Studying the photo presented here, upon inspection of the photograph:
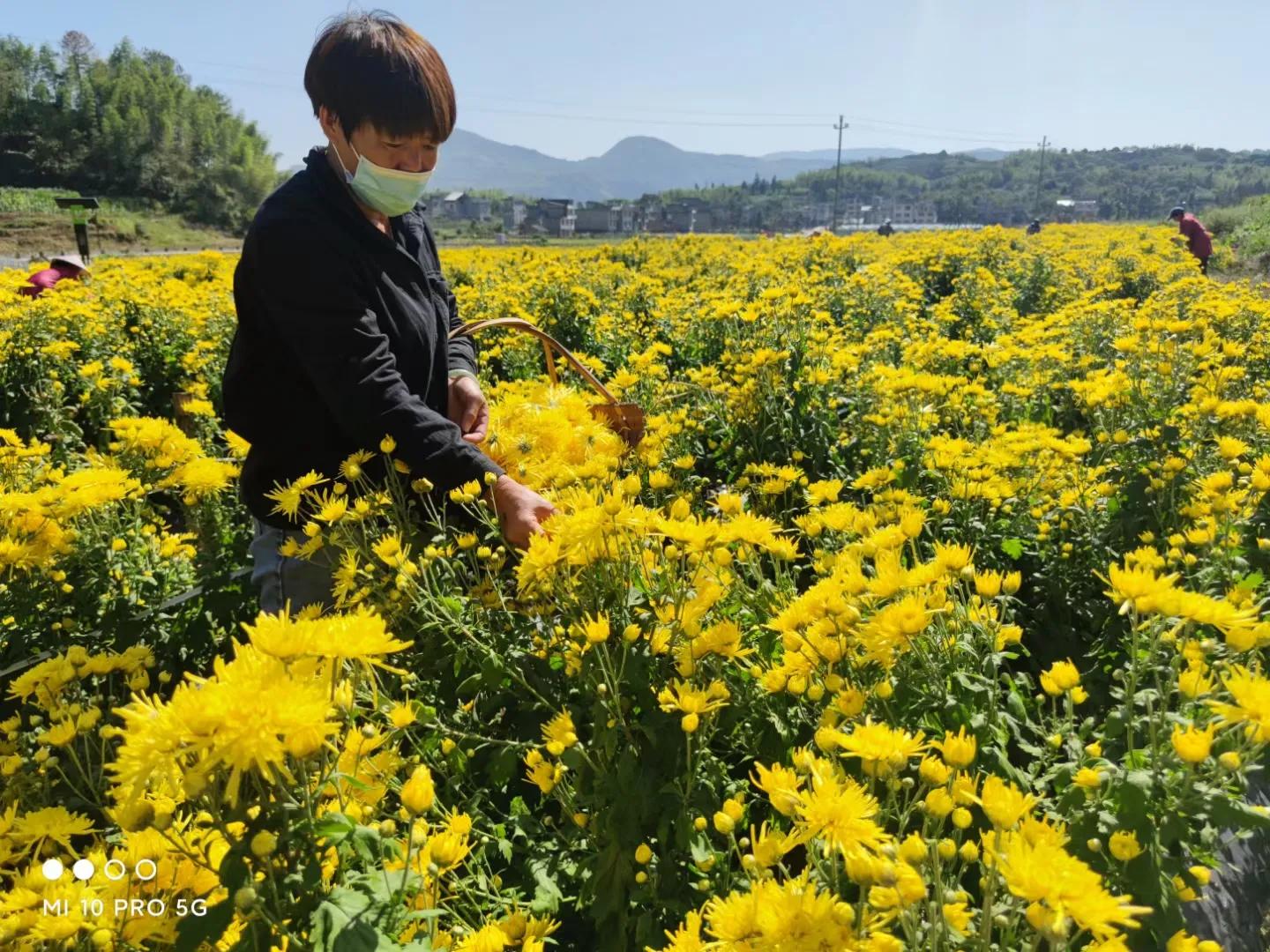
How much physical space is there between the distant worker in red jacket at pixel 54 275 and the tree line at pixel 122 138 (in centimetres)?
6470

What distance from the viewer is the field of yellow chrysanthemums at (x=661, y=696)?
100 centimetres

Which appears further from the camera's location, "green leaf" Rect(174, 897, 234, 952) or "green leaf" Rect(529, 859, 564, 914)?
"green leaf" Rect(529, 859, 564, 914)

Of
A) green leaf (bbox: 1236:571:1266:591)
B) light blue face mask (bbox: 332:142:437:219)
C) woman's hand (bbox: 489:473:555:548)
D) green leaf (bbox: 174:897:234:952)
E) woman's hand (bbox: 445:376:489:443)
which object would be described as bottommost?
green leaf (bbox: 174:897:234:952)

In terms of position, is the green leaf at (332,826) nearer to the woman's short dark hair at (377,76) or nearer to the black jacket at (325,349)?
the black jacket at (325,349)

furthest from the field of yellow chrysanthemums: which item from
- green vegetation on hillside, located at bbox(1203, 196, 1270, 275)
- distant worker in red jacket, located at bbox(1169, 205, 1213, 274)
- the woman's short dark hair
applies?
green vegetation on hillside, located at bbox(1203, 196, 1270, 275)

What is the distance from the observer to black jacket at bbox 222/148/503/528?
1.94 m

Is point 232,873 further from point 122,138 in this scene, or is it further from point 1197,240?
point 122,138

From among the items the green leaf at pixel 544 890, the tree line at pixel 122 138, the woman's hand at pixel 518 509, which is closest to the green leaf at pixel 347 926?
the green leaf at pixel 544 890

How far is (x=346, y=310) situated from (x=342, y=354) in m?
0.11

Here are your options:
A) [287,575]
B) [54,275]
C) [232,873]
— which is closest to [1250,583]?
[232,873]

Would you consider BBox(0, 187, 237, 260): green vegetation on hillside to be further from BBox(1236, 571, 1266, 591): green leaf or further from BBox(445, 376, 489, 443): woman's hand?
BBox(1236, 571, 1266, 591): green leaf

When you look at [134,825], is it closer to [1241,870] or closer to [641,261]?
[1241,870]

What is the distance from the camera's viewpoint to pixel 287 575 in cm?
228

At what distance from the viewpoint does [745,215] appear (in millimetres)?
119688
